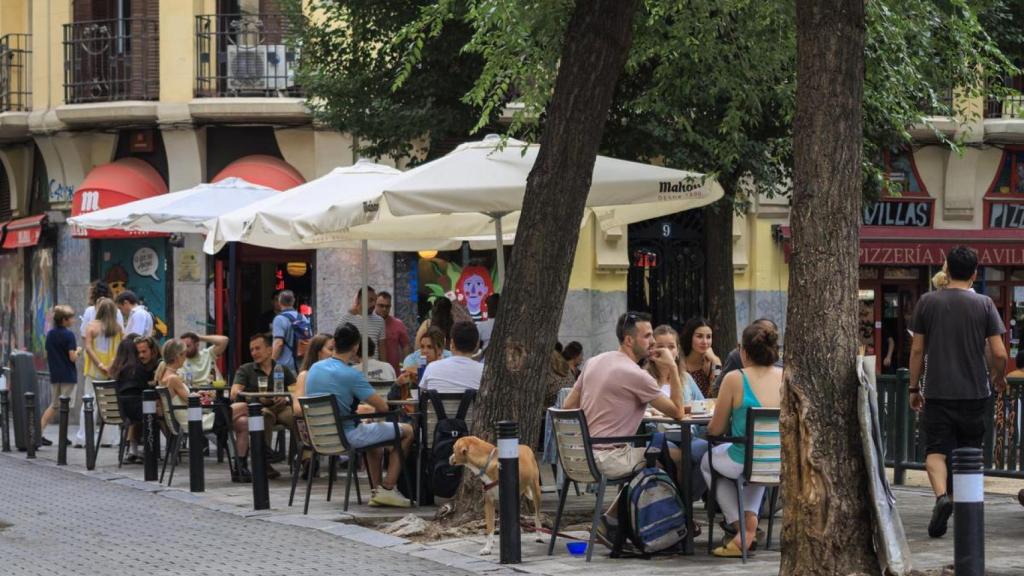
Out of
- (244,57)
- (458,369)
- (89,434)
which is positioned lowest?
(89,434)

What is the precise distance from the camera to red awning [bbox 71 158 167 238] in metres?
25.7

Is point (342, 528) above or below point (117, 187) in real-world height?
below

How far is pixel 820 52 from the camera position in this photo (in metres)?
8.98

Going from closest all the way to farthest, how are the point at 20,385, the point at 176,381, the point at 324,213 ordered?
the point at 324,213 → the point at 176,381 → the point at 20,385

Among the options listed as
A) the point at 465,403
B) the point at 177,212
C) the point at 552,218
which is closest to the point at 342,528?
the point at 465,403

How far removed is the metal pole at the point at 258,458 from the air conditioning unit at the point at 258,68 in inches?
520

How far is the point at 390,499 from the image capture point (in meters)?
13.4

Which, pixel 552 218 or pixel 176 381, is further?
pixel 176 381

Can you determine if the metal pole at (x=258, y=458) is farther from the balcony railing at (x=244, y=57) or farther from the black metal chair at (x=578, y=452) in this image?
the balcony railing at (x=244, y=57)

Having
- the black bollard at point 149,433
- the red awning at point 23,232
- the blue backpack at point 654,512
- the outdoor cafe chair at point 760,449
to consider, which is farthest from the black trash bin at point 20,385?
the outdoor cafe chair at point 760,449

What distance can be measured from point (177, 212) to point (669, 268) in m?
10.6

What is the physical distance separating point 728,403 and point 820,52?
98.3 inches

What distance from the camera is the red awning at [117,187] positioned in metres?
25.7

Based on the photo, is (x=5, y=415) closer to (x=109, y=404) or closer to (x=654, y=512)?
(x=109, y=404)
